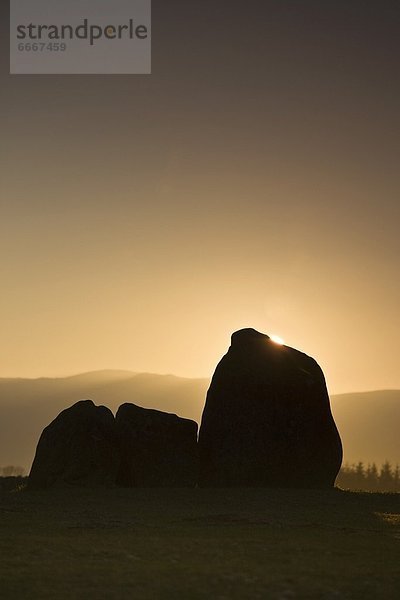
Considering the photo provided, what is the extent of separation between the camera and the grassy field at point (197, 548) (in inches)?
459

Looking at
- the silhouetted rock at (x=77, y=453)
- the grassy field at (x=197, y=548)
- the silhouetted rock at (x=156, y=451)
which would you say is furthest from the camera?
the silhouetted rock at (x=156, y=451)

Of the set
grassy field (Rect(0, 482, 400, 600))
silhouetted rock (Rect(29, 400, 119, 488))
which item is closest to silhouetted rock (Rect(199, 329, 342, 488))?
silhouetted rock (Rect(29, 400, 119, 488))

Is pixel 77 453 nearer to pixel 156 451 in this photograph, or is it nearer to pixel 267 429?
pixel 156 451

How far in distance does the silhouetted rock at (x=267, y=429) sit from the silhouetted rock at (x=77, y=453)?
413cm

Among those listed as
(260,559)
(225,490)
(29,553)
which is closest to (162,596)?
(260,559)

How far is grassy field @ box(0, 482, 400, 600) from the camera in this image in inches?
459

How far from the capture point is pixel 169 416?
1330 inches

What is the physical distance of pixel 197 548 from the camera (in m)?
15.5

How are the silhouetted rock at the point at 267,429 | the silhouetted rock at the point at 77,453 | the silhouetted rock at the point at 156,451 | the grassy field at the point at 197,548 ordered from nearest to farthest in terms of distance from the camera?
the grassy field at the point at 197,548, the silhouetted rock at the point at 77,453, the silhouetted rock at the point at 156,451, the silhouetted rock at the point at 267,429

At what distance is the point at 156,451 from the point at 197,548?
17.3m

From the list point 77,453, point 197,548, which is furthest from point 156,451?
point 197,548

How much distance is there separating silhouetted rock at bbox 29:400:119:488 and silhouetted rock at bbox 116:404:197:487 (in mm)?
708

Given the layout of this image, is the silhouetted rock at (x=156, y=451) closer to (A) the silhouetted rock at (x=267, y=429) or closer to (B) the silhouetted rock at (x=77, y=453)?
(B) the silhouetted rock at (x=77, y=453)

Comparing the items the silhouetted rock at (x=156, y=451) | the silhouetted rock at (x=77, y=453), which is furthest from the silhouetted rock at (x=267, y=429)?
the silhouetted rock at (x=77, y=453)
